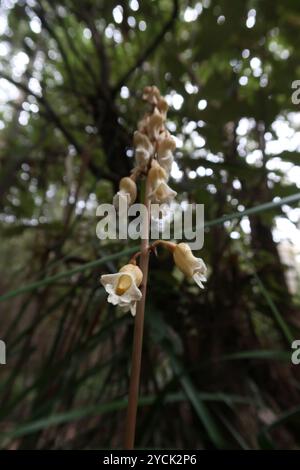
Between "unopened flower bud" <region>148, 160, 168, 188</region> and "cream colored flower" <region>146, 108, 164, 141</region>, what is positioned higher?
"cream colored flower" <region>146, 108, 164, 141</region>

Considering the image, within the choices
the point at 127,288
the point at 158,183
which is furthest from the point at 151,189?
the point at 127,288

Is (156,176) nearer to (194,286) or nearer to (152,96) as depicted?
(152,96)

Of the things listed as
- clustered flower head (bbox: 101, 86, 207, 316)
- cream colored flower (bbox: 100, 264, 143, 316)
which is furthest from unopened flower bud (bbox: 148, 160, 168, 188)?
cream colored flower (bbox: 100, 264, 143, 316)

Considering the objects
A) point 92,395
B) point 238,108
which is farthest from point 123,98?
point 92,395

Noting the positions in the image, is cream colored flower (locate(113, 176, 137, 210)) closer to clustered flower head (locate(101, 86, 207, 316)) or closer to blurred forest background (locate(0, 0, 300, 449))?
clustered flower head (locate(101, 86, 207, 316))

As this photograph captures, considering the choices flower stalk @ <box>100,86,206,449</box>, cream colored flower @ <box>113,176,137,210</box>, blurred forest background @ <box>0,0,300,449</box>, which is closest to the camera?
flower stalk @ <box>100,86,206,449</box>

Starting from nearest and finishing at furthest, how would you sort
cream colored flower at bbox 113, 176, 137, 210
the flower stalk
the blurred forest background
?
the flower stalk < cream colored flower at bbox 113, 176, 137, 210 < the blurred forest background

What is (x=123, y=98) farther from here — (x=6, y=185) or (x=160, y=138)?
(x=160, y=138)

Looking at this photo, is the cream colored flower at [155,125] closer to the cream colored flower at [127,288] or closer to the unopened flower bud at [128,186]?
the unopened flower bud at [128,186]
